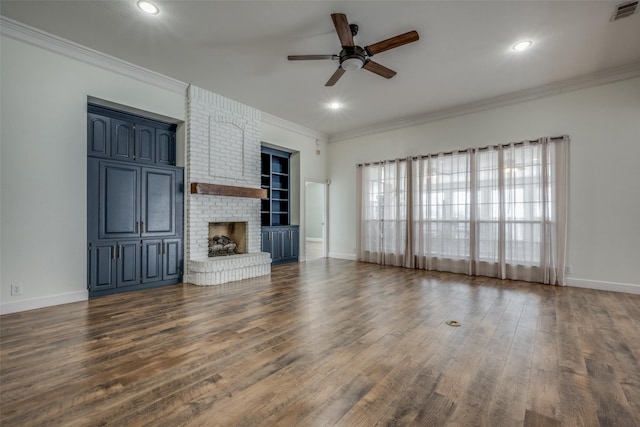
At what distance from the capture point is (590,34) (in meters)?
3.58

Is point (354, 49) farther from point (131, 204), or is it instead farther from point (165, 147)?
point (131, 204)

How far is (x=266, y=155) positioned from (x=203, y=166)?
2049mm

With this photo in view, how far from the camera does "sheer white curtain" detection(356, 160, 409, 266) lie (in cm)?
670

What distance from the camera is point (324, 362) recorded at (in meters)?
2.30

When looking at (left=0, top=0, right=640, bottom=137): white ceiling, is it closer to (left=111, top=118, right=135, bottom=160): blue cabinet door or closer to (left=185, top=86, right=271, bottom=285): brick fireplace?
(left=185, top=86, right=271, bottom=285): brick fireplace

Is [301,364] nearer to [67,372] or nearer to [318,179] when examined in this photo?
[67,372]

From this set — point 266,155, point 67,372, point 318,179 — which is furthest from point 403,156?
point 67,372

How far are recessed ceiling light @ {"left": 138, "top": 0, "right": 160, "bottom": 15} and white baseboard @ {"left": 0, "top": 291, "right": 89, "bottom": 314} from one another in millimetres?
3658

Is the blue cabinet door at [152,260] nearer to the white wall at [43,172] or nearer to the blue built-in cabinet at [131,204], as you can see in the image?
the blue built-in cabinet at [131,204]

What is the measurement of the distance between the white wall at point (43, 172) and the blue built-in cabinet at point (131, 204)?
0.63ft

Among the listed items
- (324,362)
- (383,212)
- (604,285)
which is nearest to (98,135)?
(324,362)

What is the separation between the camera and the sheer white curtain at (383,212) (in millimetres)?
6695

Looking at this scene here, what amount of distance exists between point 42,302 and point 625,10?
7.58 meters

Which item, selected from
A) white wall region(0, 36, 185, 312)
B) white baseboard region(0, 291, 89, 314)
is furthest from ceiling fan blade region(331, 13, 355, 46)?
white baseboard region(0, 291, 89, 314)
